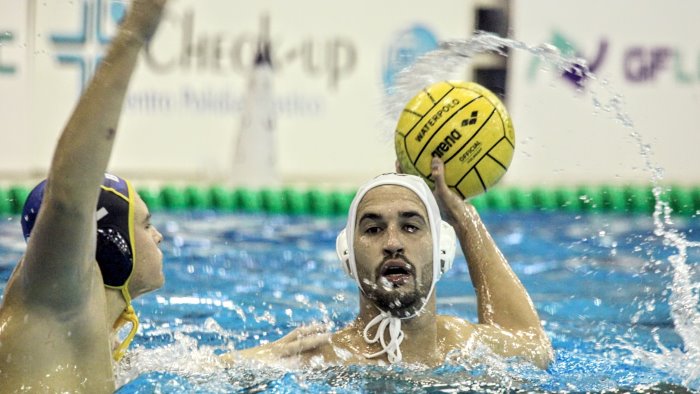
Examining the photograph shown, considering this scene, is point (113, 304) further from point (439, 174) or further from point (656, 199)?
point (656, 199)

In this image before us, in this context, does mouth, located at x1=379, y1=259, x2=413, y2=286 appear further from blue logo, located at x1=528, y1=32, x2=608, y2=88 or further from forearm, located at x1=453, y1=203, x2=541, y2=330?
blue logo, located at x1=528, y1=32, x2=608, y2=88

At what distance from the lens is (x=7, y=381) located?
5.81 ft

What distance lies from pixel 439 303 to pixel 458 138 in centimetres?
140

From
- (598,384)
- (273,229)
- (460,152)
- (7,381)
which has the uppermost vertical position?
(460,152)

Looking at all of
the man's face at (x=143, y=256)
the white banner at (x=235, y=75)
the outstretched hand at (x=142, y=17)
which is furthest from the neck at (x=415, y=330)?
the white banner at (x=235, y=75)

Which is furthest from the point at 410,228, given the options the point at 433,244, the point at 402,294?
the point at 402,294

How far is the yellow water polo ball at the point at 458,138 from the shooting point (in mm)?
2771

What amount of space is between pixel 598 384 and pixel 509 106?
12.8 ft

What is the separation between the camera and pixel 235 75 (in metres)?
6.09

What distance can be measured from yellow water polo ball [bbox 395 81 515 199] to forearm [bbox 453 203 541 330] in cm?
10

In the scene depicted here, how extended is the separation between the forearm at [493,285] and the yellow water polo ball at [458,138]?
10cm

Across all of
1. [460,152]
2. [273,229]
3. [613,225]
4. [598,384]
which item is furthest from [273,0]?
[598,384]

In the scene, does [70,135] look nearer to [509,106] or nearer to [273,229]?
[273,229]

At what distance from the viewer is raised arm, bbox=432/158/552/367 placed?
2.76 meters
